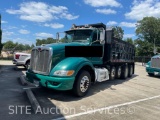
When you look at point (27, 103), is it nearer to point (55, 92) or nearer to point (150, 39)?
point (55, 92)

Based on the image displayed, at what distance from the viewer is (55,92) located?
7660 millimetres

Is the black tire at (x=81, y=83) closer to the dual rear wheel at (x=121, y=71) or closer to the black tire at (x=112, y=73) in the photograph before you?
the black tire at (x=112, y=73)

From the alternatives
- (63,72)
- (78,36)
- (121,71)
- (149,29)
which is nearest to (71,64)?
(63,72)

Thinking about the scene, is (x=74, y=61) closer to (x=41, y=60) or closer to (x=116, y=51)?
(x=41, y=60)

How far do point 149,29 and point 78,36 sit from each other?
219 feet

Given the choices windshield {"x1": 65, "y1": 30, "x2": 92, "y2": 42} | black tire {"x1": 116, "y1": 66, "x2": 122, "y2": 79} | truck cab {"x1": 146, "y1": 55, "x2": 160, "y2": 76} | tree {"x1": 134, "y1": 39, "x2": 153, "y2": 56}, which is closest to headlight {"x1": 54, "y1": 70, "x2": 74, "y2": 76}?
windshield {"x1": 65, "y1": 30, "x2": 92, "y2": 42}

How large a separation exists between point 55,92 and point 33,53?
5.61ft

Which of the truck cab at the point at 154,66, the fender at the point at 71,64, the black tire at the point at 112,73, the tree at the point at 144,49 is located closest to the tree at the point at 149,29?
the tree at the point at 144,49

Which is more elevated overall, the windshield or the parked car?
the windshield

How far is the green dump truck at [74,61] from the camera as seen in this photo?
6.52 metres

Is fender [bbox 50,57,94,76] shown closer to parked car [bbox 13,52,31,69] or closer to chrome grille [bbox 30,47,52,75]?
chrome grille [bbox 30,47,52,75]

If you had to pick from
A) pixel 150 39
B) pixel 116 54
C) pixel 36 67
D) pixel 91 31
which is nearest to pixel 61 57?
pixel 36 67

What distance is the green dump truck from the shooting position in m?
6.52

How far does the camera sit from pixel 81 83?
7.14 meters
